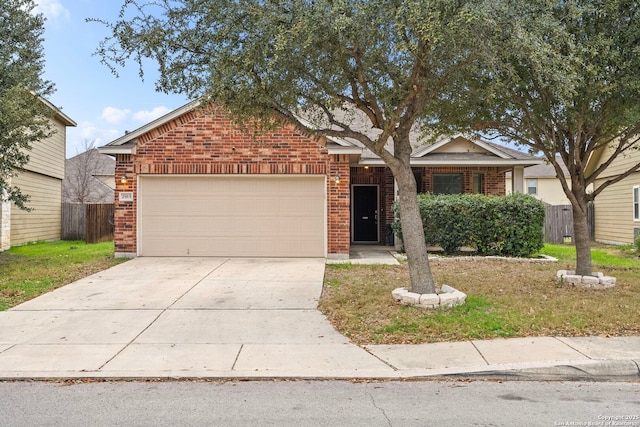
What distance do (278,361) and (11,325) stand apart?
154 inches

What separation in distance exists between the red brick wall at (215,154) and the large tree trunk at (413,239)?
521cm

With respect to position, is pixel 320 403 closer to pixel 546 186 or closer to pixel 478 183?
pixel 478 183

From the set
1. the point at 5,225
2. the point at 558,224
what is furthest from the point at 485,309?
the point at 5,225

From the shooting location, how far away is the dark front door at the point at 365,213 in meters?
16.2

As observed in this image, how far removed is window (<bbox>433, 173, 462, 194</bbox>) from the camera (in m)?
15.1

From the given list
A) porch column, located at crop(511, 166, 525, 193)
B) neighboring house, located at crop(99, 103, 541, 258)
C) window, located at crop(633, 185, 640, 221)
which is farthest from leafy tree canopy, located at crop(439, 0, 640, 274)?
window, located at crop(633, 185, 640, 221)

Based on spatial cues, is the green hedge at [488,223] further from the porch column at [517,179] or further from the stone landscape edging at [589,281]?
the stone landscape edging at [589,281]

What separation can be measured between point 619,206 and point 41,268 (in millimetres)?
19254

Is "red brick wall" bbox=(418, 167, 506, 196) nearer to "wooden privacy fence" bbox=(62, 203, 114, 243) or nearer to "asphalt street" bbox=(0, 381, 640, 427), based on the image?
"asphalt street" bbox=(0, 381, 640, 427)

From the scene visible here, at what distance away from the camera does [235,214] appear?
40.8 ft

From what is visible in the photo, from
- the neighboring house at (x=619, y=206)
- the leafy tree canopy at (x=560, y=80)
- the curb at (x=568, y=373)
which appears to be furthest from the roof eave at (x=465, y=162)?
the curb at (x=568, y=373)

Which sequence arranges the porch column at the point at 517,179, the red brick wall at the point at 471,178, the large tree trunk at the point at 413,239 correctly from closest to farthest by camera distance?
the large tree trunk at the point at 413,239
the porch column at the point at 517,179
the red brick wall at the point at 471,178

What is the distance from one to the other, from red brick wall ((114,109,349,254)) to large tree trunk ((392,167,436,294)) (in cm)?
521

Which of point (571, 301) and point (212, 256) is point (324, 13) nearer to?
point (571, 301)
